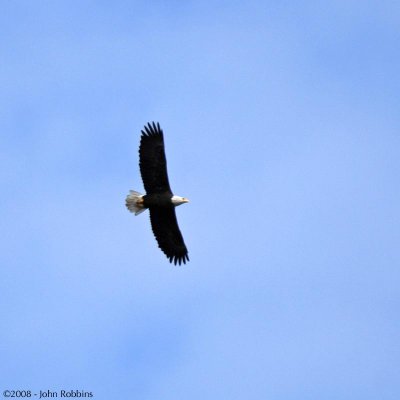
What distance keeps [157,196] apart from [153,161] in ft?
3.17

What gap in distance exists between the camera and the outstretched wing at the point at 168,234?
36.7 meters

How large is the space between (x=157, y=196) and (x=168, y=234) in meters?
1.28

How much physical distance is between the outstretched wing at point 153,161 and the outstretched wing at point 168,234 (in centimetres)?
69

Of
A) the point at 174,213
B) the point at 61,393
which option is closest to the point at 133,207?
the point at 174,213

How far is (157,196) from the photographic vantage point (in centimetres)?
3634

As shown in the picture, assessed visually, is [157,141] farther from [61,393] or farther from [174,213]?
[61,393]

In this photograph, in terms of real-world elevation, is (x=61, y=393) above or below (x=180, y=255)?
below

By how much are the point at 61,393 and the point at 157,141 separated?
773cm

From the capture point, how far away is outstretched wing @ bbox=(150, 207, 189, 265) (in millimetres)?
36688

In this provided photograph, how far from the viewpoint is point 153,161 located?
118ft

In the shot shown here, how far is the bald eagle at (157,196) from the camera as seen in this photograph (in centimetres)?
3603

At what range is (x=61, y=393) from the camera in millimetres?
31578

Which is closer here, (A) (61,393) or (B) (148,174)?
(A) (61,393)

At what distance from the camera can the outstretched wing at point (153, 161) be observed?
118 ft
